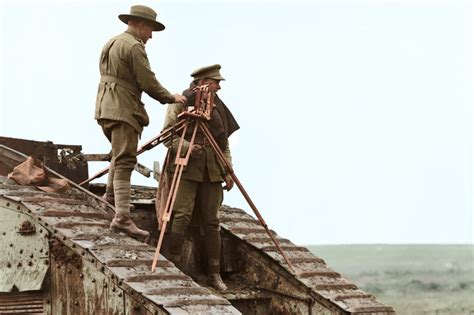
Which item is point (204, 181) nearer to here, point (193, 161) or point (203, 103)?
point (193, 161)

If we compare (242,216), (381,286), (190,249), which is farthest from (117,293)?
(381,286)

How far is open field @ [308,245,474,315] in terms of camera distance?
68.4ft

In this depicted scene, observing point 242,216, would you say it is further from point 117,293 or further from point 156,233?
point 117,293

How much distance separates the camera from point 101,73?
10.3m

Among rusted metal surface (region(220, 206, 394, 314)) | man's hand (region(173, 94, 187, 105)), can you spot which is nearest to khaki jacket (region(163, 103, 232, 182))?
man's hand (region(173, 94, 187, 105))

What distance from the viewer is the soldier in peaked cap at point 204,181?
1099cm

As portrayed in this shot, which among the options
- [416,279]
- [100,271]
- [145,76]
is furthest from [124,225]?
[416,279]

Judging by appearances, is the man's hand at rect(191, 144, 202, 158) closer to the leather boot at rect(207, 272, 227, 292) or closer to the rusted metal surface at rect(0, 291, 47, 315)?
the leather boot at rect(207, 272, 227, 292)

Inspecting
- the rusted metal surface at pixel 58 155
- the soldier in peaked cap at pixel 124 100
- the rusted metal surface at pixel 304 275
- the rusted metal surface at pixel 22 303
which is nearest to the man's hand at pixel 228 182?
the rusted metal surface at pixel 304 275

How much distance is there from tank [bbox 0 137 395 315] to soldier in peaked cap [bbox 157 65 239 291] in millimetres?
260

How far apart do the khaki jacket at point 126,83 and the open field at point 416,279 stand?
7.64 metres

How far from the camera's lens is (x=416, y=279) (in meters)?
26.2

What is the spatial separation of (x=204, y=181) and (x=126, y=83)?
57.5 inches

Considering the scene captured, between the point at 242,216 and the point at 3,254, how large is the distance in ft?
9.73
